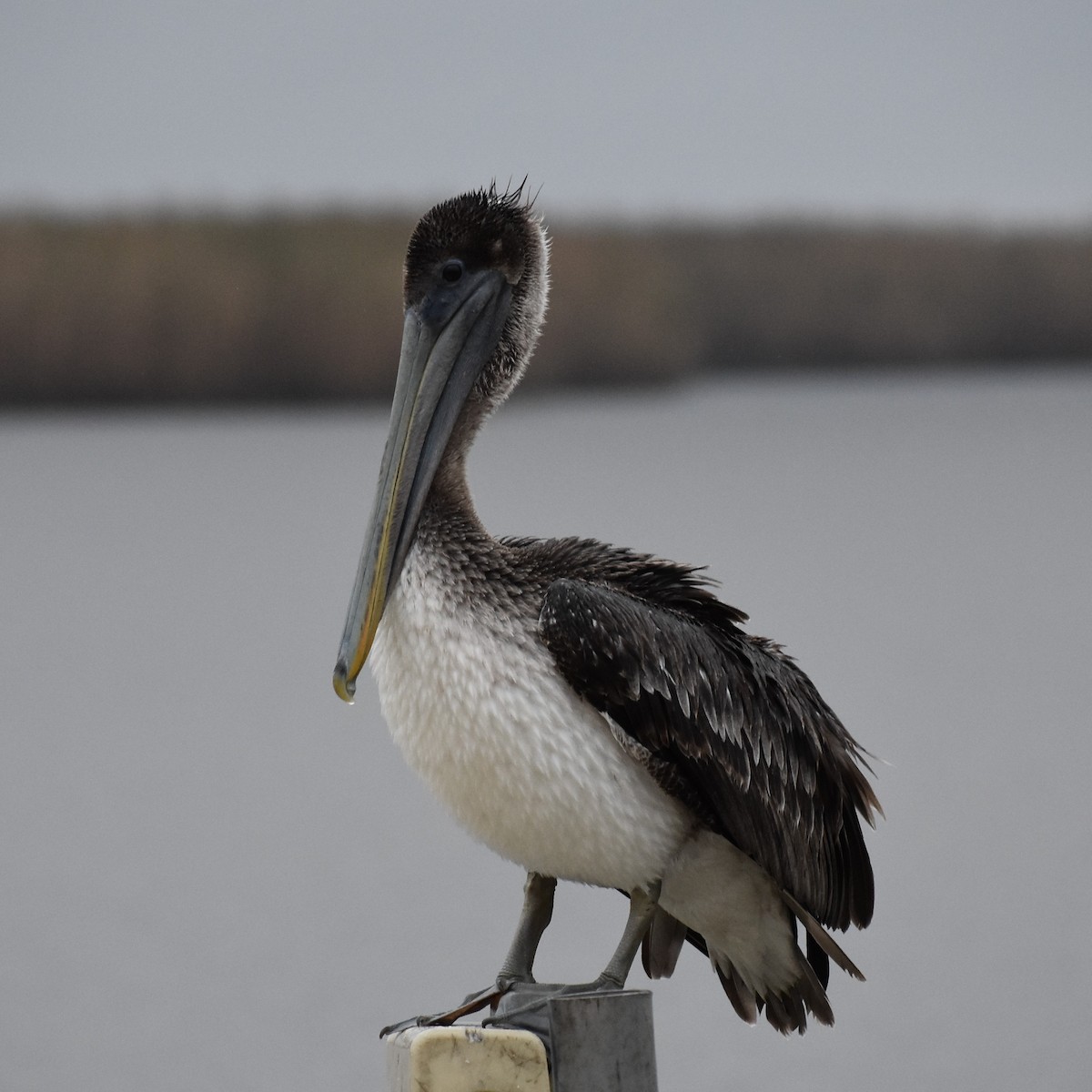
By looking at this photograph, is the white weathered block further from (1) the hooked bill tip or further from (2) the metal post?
(1) the hooked bill tip

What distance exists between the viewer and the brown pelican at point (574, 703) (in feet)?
9.21

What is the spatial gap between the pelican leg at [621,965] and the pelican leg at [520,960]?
4 centimetres

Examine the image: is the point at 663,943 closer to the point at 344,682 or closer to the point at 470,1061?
the point at 470,1061

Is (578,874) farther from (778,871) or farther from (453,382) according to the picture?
(453,382)

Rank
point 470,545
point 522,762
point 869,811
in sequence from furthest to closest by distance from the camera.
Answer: point 869,811, point 470,545, point 522,762

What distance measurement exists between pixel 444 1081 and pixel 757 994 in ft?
3.05

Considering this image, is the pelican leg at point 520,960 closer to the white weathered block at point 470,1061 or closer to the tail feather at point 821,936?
the white weathered block at point 470,1061

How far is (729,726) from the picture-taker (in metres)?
2.97

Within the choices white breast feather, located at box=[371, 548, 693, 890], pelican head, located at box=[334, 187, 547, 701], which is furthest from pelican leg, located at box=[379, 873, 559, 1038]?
pelican head, located at box=[334, 187, 547, 701]

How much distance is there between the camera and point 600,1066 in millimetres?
2633

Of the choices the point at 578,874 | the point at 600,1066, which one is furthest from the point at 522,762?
the point at 600,1066

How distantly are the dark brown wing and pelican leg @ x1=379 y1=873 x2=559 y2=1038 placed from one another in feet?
1.03

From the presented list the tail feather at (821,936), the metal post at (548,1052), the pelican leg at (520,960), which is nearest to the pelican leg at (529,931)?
the pelican leg at (520,960)

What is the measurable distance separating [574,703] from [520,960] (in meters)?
0.47
